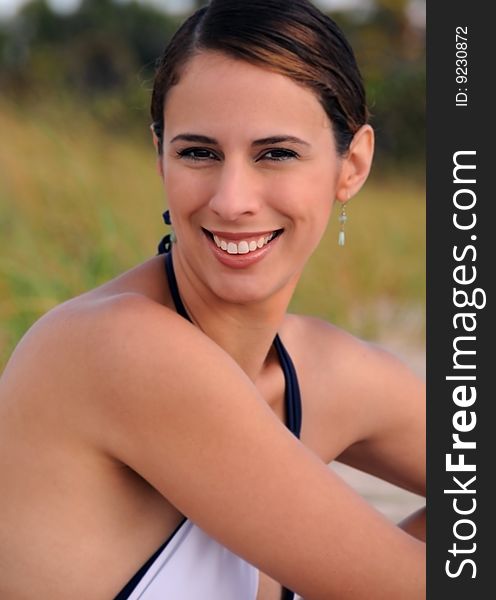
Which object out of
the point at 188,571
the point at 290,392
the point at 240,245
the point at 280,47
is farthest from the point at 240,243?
the point at 188,571

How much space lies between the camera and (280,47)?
6.46 feet

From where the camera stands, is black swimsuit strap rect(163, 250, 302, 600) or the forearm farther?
the forearm

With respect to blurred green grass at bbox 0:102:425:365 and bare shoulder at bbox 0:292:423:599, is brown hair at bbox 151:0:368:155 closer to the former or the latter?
bare shoulder at bbox 0:292:423:599

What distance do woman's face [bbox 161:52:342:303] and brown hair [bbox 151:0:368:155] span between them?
22 millimetres

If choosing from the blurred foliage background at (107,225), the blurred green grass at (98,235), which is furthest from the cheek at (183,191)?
the blurred green grass at (98,235)

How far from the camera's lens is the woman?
6.20 ft

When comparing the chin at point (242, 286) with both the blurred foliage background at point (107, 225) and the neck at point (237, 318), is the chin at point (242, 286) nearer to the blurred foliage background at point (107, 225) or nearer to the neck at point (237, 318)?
the neck at point (237, 318)

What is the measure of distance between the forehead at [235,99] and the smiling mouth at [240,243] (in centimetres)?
20

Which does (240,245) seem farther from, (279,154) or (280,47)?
(280,47)

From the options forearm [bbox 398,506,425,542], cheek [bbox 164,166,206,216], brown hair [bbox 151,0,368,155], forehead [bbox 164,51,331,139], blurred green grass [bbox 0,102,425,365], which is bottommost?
forearm [bbox 398,506,425,542]

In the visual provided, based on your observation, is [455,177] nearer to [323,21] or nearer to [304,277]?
[323,21]

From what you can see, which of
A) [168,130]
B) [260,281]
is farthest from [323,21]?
[260,281]

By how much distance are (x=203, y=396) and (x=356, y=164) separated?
2.23ft

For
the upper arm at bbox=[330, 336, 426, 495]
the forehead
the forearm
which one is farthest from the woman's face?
the forearm
